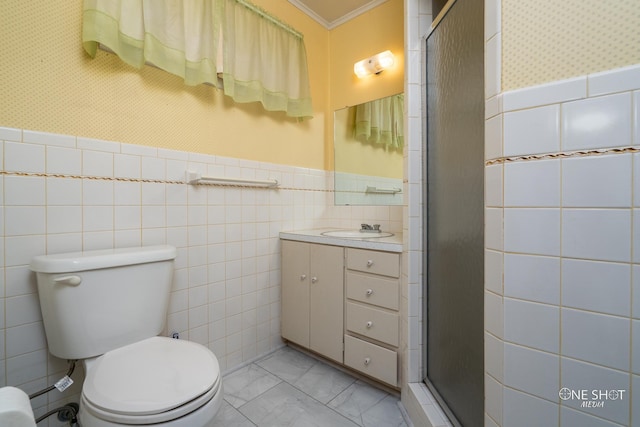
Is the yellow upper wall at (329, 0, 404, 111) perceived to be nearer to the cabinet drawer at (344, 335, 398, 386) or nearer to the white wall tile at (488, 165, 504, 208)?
the white wall tile at (488, 165, 504, 208)

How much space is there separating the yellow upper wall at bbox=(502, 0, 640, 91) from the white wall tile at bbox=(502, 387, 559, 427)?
818 millimetres

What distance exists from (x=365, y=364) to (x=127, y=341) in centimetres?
114

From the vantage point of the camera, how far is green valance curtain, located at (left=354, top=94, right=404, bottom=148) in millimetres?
1839

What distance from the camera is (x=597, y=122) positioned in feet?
2.10

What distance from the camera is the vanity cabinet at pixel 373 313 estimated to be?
55.5 inches

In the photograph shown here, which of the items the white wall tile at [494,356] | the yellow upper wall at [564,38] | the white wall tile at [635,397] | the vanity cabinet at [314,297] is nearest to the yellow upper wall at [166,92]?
the vanity cabinet at [314,297]

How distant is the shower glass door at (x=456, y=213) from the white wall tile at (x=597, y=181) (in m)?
0.24

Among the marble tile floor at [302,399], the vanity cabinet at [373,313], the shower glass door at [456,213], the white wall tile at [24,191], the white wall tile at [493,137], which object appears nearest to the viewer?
the white wall tile at [493,137]

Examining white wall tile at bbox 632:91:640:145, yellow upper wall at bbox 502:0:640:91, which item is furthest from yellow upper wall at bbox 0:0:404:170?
white wall tile at bbox 632:91:640:145

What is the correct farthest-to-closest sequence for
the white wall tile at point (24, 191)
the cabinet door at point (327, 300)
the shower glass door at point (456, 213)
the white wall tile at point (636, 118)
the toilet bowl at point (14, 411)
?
the cabinet door at point (327, 300)
the white wall tile at point (24, 191)
the shower glass door at point (456, 213)
the white wall tile at point (636, 118)
the toilet bowl at point (14, 411)

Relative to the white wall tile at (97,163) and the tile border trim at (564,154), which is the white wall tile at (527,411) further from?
the white wall tile at (97,163)

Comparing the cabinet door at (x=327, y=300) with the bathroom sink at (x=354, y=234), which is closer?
the cabinet door at (x=327, y=300)

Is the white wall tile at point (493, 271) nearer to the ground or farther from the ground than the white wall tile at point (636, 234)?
nearer to the ground

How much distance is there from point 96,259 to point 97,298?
5.8 inches
